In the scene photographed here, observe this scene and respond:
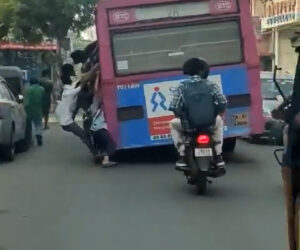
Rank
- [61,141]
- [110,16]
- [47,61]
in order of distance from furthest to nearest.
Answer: [47,61], [61,141], [110,16]

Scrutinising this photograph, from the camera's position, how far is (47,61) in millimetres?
41000

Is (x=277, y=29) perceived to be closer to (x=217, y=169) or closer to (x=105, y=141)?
(x=105, y=141)

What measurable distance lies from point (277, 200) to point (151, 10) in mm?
5281

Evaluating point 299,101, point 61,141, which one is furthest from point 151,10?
point 299,101

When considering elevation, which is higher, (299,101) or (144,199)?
(299,101)

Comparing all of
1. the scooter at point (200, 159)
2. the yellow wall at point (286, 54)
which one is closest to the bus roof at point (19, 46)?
the yellow wall at point (286, 54)

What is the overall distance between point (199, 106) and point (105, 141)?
3.80 m

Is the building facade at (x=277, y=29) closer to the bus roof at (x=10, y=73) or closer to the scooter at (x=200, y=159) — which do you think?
the bus roof at (x=10, y=73)

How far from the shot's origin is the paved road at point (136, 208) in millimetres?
9703

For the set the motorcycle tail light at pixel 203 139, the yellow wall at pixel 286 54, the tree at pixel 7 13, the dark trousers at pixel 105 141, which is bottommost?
the yellow wall at pixel 286 54

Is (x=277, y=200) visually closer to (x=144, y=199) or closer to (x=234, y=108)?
(x=144, y=199)

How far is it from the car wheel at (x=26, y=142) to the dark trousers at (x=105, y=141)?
4.11 m

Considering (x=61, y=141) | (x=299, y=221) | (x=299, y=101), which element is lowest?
(x=61, y=141)

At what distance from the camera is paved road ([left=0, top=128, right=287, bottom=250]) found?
9.70 metres
